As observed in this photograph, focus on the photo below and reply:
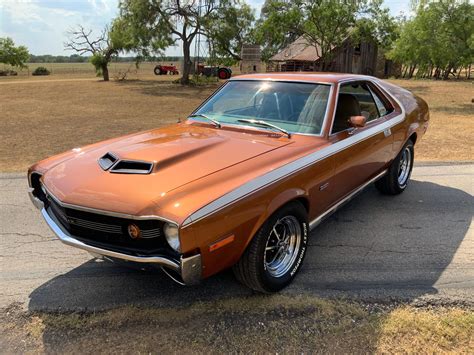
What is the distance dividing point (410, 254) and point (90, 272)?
282 cm

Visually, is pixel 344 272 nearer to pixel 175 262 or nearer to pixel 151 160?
pixel 175 262

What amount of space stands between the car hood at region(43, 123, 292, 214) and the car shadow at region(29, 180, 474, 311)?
0.65 m

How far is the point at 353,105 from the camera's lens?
441 centimetres

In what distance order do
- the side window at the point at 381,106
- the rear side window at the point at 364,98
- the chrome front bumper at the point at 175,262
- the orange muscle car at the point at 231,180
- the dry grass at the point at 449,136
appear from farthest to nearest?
the dry grass at the point at 449,136, the side window at the point at 381,106, the rear side window at the point at 364,98, the orange muscle car at the point at 231,180, the chrome front bumper at the point at 175,262

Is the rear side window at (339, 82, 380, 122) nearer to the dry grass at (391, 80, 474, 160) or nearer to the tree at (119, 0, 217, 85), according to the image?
the dry grass at (391, 80, 474, 160)

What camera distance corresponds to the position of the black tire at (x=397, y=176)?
5168 mm

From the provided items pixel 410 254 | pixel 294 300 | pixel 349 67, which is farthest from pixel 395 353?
pixel 349 67

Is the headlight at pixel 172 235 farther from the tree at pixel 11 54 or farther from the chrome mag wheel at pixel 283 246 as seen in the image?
the tree at pixel 11 54

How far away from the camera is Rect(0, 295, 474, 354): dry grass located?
2.66m

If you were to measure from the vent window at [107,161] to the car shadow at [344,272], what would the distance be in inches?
28.5

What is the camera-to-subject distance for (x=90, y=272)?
3.55m

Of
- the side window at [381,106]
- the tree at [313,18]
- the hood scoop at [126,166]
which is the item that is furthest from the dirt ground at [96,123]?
the tree at [313,18]

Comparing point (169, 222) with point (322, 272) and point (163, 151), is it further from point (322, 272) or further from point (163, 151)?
point (322, 272)

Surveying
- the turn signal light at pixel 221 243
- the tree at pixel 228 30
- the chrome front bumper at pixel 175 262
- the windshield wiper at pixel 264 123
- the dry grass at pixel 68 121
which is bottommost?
the dry grass at pixel 68 121
